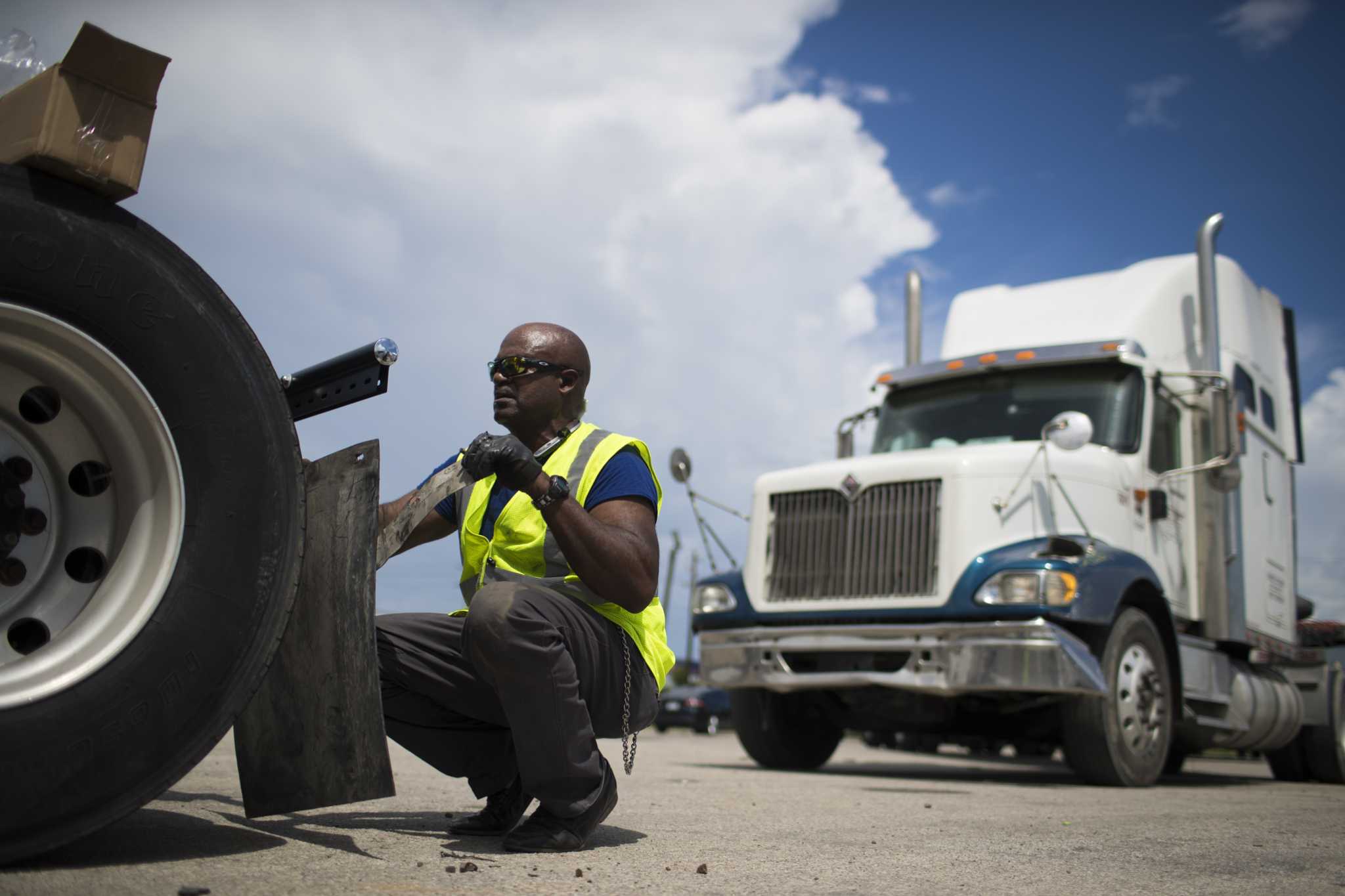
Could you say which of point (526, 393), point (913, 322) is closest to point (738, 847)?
point (526, 393)

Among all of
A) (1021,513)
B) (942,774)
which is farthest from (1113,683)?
(942,774)

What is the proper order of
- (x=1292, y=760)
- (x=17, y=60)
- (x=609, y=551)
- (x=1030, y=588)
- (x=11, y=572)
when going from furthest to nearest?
(x=1292, y=760), (x=1030, y=588), (x=609, y=551), (x=17, y=60), (x=11, y=572)

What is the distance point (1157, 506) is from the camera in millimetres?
7836

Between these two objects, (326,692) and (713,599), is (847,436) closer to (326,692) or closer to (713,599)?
(713,599)

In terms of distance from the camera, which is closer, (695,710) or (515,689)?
(515,689)

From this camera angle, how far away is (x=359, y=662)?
2.87 m

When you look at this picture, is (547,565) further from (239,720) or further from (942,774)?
(942,774)

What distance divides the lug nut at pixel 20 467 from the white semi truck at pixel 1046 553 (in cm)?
536

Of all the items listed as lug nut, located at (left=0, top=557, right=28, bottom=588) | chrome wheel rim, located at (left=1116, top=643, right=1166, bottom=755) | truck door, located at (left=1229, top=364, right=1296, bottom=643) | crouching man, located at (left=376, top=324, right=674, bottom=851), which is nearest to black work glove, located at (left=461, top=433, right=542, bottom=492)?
crouching man, located at (left=376, top=324, right=674, bottom=851)

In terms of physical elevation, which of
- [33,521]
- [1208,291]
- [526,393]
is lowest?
[33,521]

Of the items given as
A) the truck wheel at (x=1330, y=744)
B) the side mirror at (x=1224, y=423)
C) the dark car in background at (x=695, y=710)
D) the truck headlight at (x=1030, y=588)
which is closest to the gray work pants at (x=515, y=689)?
the truck headlight at (x=1030, y=588)

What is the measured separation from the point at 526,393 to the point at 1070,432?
434 cm

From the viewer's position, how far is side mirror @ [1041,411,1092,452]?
6930mm

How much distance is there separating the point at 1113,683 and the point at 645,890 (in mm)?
5010
